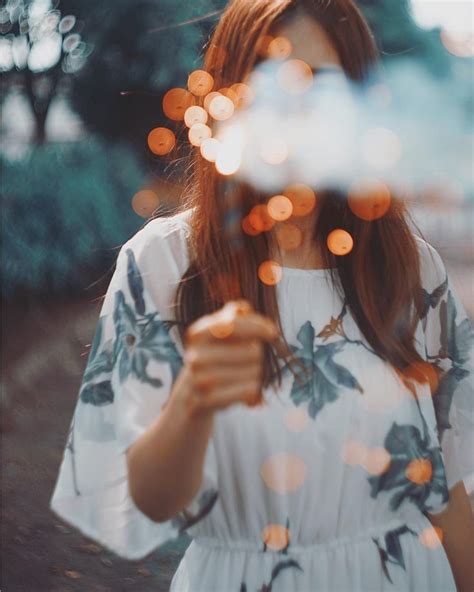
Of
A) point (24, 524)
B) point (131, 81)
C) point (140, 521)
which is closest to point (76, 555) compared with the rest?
point (24, 524)

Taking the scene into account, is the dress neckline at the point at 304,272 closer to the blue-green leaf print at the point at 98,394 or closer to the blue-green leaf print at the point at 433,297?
the blue-green leaf print at the point at 433,297

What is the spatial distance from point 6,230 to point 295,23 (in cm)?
751

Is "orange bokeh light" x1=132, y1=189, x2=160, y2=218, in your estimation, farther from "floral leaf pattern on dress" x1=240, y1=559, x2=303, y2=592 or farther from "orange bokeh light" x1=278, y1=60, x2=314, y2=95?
"floral leaf pattern on dress" x1=240, y1=559, x2=303, y2=592

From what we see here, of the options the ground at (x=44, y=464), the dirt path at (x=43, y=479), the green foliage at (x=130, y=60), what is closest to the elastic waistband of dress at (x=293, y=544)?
the ground at (x=44, y=464)

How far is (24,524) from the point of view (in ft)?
16.0

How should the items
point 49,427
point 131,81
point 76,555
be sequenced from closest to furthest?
1. point 76,555
2. point 49,427
3. point 131,81

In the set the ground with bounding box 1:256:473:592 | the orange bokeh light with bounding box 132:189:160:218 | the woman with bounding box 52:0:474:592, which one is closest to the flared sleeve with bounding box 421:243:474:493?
the woman with bounding box 52:0:474:592

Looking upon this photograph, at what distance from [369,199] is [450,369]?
45cm

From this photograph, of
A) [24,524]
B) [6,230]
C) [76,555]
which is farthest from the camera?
[6,230]

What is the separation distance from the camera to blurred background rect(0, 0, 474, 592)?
7.67 metres

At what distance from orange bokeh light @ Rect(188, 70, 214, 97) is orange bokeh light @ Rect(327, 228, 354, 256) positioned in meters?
0.44

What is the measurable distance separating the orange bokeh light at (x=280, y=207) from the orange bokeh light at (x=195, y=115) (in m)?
0.25

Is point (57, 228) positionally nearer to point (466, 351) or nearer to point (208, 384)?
point (466, 351)

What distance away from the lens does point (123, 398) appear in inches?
54.2
